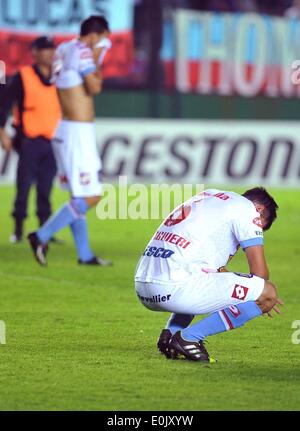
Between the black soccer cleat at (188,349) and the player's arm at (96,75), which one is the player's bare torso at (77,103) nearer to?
the player's arm at (96,75)

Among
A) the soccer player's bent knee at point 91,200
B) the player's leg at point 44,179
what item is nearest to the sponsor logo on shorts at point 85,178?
the soccer player's bent knee at point 91,200

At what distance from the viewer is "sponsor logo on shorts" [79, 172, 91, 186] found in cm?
1298

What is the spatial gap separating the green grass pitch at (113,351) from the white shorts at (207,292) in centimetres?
36

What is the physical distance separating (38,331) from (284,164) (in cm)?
1210

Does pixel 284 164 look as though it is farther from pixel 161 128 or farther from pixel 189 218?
pixel 189 218

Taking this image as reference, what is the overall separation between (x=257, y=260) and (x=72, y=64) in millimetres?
5413

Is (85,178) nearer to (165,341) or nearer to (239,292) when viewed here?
(165,341)

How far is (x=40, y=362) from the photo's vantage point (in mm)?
8234

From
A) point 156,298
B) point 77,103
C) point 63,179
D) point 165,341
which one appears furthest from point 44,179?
point 156,298

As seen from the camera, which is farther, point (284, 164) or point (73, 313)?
point (284, 164)

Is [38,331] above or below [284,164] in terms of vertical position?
above

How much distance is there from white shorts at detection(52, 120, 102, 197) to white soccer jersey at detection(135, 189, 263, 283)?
485 cm

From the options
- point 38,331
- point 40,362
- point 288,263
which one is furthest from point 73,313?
point 288,263

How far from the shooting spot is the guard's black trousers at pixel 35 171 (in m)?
15.0
